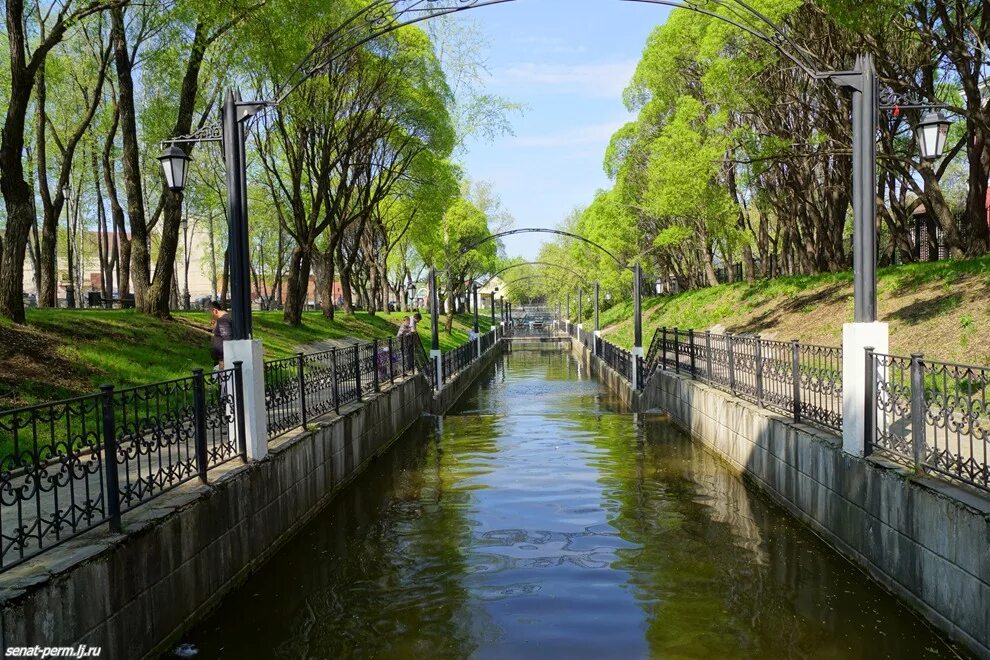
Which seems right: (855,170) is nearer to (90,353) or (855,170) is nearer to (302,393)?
(302,393)

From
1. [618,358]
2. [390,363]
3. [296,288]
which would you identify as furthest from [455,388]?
[390,363]

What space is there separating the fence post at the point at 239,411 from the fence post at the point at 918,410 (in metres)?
6.00

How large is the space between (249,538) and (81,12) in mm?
8516

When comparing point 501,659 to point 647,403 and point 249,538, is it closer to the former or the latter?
point 249,538

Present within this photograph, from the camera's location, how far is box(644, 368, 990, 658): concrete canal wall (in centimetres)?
550

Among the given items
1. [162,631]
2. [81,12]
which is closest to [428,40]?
[81,12]

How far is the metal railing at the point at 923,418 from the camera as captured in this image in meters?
6.02

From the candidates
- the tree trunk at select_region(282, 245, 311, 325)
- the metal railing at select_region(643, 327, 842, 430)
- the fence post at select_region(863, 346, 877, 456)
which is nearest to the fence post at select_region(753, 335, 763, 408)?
the metal railing at select_region(643, 327, 842, 430)

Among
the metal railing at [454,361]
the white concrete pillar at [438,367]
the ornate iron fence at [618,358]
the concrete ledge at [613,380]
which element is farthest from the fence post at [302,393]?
the ornate iron fence at [618,358]

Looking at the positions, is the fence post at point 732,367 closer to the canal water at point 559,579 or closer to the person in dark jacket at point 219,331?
the canal water at point 559,579

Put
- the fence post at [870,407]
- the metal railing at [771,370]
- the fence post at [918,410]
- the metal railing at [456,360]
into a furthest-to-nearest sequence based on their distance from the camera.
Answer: the metal railing at [456,360] < the metal railing at [771,370] < the fence post at [870,407] < the fence post at [918,410]

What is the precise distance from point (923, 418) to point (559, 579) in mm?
3233

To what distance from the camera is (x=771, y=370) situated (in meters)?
11.4

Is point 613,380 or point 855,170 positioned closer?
point 855,170
